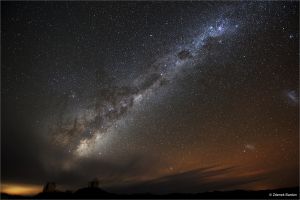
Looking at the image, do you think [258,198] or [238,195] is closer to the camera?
[258,198]

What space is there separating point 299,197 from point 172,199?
1190 cm

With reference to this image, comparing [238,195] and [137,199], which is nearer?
[238,195]

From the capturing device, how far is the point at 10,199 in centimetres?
3312

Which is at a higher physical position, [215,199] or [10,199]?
[215,199]

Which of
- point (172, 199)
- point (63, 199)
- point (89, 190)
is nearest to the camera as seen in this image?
point (172, 199)

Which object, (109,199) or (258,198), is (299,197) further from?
(109,199)

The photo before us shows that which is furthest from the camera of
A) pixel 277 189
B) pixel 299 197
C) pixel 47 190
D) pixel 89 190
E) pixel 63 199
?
pixel 89 190

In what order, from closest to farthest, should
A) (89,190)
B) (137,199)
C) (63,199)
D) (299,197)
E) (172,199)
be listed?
1. (299,197)
2. (172,199)
3. (137,199)
4. (63,199)
5. (89,190)

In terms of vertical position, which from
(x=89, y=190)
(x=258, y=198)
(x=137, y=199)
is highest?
(x=258, y=198)

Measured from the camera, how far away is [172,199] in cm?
2617

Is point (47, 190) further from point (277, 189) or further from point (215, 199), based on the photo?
point (277, 189)

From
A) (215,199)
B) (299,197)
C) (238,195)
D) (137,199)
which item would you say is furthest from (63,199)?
(299,197)

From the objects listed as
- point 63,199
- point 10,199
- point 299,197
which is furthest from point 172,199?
point 10,199

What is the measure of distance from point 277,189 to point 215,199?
5.64m
